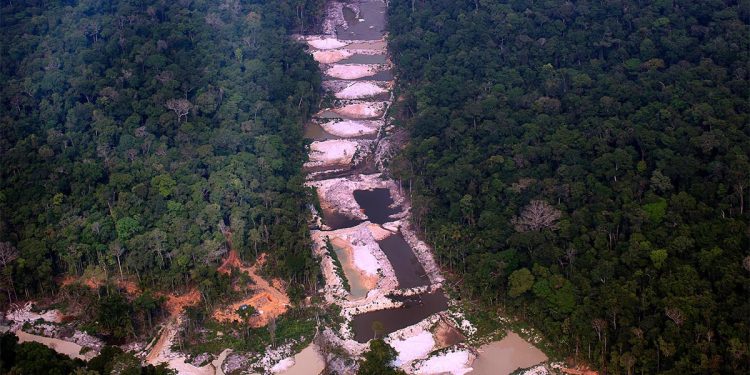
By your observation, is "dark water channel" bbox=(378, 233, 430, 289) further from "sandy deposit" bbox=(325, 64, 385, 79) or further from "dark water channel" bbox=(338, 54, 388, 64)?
"dark water channel" bbox=(338, 54, 388, 64)

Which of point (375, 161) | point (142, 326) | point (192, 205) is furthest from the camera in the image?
point (375, 161)

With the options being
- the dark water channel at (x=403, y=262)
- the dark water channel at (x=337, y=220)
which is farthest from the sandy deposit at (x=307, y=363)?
the dark water channel at (x=337, y=220)

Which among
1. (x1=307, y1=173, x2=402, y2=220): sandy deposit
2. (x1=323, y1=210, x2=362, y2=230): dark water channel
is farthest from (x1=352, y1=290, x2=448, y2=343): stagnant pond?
(x1=307, y1=173, x2=402, y2=220): sandy deposit

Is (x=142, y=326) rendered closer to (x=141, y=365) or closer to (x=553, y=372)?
(x=141, y=365)

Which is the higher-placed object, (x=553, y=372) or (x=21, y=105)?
(x=21, y=105)

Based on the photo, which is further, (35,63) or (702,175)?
(35,63)

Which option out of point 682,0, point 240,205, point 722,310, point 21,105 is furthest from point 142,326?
point 682,0

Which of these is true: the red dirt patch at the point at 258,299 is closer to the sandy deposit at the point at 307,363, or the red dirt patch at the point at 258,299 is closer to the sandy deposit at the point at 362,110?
the sandy deposit at the point at 307,363
